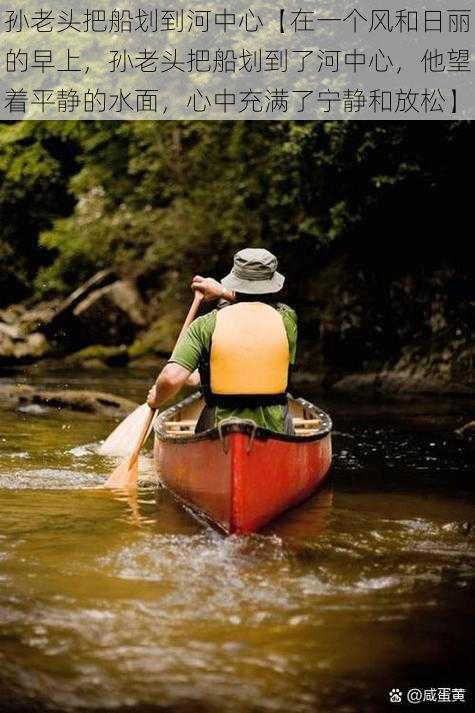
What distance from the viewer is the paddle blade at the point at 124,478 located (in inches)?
255

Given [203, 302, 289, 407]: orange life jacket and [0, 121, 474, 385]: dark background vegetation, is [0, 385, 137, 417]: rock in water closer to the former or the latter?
[0, 121, 474, 385]: dark background vegetation

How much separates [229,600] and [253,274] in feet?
6.87

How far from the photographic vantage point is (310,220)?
46.1 feet

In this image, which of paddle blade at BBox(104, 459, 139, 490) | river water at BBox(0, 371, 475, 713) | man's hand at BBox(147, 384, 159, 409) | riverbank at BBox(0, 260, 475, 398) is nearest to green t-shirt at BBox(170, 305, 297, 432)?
man's hand at BBox(147, 384, 159, 409)

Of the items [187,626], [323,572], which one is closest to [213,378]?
[323,572]

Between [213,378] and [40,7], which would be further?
[40,7]

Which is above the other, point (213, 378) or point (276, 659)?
point (213, 378)

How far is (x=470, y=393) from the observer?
41.3ft

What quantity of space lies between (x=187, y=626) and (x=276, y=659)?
458 millimetres

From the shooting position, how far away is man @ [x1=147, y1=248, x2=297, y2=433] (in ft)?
17.1

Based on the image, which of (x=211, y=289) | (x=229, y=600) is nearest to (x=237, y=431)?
(x=229, y=600)

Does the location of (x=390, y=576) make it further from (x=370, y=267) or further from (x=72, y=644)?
(x=370, y=267)

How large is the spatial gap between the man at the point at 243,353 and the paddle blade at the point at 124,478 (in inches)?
48.8

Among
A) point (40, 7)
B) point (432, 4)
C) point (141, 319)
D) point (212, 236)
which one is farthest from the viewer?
point (141, 319)
